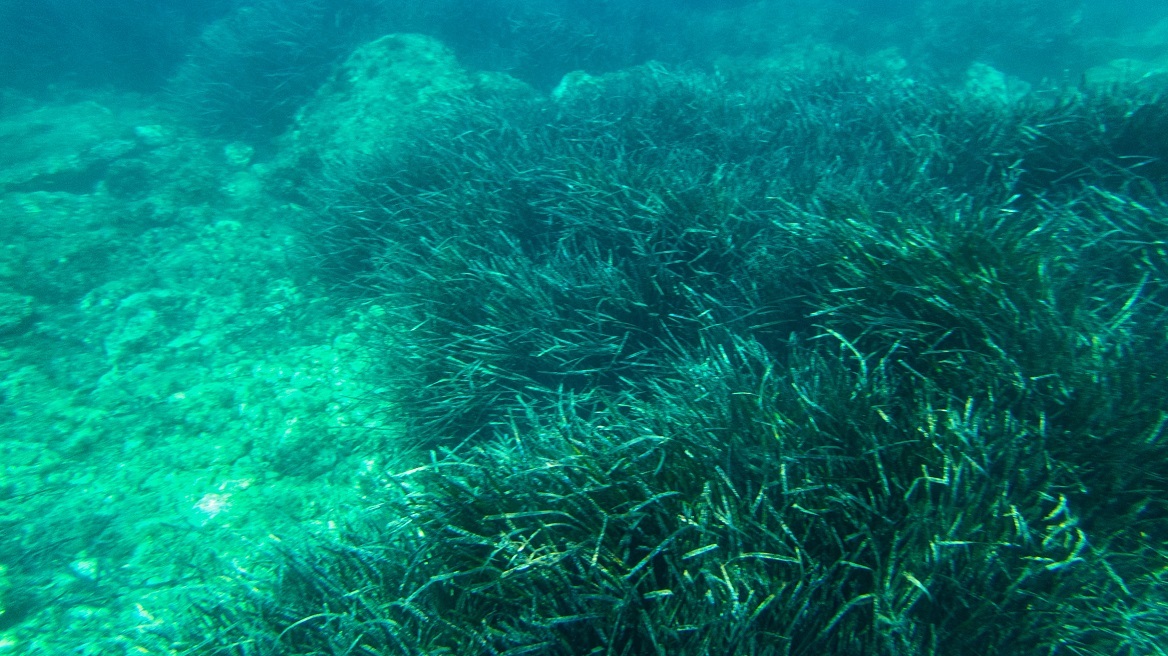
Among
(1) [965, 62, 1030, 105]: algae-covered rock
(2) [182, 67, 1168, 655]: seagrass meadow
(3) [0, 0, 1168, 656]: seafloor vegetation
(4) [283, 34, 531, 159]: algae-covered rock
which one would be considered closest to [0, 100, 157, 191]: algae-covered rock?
(3) [0, 0, 1168, 656]: seafloor vegetation

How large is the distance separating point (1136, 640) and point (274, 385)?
18.1ft

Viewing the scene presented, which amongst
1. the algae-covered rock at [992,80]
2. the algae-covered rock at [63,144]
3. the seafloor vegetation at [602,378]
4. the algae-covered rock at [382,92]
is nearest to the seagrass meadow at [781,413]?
the seafloor vegetation at [602,378]

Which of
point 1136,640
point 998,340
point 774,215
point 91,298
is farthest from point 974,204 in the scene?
point 91,298

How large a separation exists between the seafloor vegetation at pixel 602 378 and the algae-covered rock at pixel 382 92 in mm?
125

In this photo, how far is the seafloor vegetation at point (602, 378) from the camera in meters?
2.12

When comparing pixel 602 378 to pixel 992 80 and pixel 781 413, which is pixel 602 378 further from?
pixel 992 80

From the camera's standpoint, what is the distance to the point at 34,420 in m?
A: 4.70

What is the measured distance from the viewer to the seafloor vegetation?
2115 millimetres

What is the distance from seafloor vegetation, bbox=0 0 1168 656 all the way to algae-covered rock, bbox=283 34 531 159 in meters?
0.12

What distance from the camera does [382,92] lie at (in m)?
9.00

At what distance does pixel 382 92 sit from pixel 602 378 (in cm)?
740

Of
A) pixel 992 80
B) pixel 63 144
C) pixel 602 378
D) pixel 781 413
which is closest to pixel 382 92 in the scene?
pixel 63 144

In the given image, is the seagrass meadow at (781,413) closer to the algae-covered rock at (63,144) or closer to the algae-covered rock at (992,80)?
the algae-covered rock at (63,144)

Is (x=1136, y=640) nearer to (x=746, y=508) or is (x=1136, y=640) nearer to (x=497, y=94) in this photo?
(x=746, y=508)
